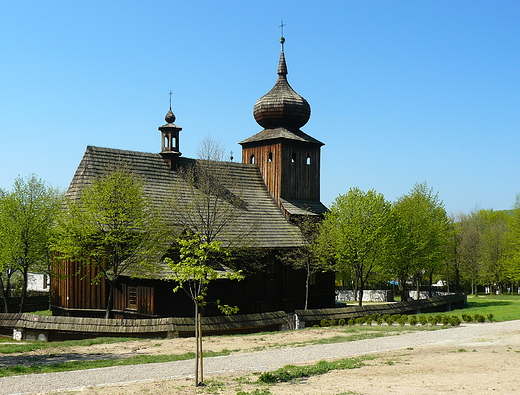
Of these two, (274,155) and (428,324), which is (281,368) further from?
(274,155)

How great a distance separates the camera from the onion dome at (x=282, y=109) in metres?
42.3

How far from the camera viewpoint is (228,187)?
3866 centimetres

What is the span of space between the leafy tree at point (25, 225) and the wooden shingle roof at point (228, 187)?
4.92m

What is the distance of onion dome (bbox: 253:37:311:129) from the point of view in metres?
42.3

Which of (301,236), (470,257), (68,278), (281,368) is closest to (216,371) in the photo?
(281,368)

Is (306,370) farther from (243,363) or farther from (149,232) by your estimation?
(149,232)

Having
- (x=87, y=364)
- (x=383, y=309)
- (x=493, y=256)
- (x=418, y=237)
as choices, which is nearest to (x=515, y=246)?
(x=493, y=256)

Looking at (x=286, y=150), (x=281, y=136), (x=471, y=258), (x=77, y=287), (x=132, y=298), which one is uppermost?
(x=281, y=136)

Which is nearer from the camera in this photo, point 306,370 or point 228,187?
point 306,370

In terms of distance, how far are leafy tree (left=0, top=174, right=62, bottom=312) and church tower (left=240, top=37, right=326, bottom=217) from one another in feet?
47.6

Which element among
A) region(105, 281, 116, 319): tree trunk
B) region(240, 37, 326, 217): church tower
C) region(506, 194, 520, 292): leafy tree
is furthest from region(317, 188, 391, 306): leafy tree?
region(506, 194, 520, 292): leafy tree

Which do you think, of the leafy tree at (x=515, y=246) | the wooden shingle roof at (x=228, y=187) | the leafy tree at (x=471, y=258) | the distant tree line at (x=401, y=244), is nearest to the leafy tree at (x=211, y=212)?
the wooden shingle roof at (x=228, y=187)

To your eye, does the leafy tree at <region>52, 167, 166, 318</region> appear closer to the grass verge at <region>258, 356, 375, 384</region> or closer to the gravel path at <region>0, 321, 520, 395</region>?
the gravel path at <region>0, 321, 520, 395</region>

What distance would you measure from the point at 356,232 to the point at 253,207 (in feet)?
22.9
